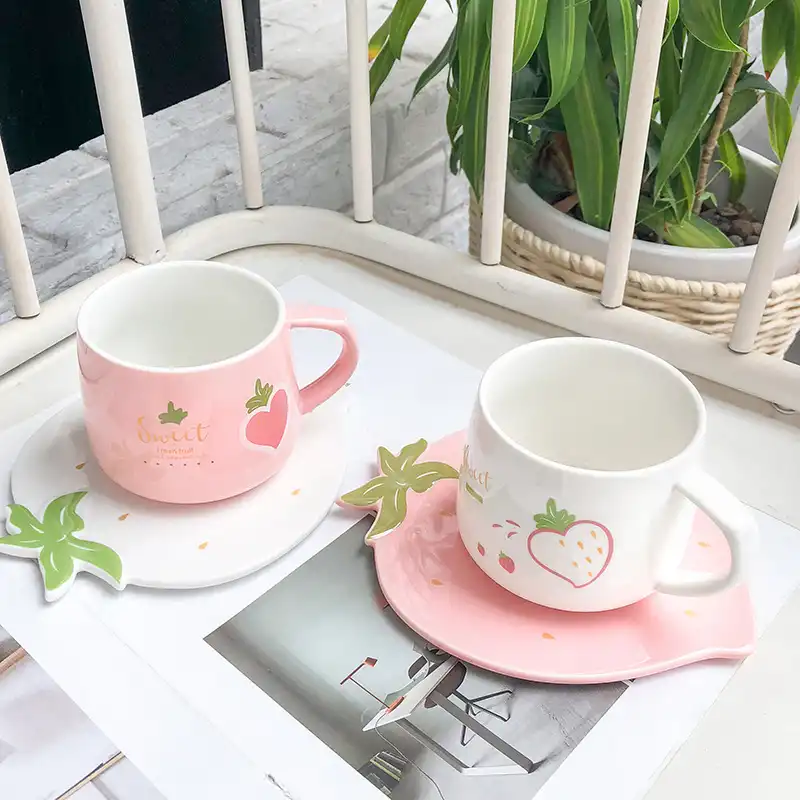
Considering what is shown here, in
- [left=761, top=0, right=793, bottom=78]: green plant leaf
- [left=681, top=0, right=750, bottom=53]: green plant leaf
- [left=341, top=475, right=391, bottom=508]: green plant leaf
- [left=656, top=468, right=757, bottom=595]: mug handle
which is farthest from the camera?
[left=761, top=0, right=793, bottom=78]: green plant leaf

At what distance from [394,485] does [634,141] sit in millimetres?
239

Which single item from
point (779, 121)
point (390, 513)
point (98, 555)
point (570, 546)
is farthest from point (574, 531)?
point (779, 121)

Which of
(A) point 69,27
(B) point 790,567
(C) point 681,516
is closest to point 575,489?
(C) point 681,516

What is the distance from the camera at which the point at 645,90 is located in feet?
1.64

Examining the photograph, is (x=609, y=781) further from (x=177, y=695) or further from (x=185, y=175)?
(x=185, y=175)

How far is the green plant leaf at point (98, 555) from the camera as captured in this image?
1.33 ft

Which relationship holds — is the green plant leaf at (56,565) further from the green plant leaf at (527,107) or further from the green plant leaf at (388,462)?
the green plant leaf at (527,107)

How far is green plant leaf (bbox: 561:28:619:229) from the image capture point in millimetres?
681

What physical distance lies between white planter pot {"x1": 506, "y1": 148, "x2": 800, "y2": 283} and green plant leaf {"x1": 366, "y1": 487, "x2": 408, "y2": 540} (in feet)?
Answer: 1.13

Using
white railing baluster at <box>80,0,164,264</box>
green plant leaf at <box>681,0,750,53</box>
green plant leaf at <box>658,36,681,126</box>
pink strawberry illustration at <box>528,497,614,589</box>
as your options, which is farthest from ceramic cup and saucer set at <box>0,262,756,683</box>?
green plant leaf at <box>658,36,681,126</box>

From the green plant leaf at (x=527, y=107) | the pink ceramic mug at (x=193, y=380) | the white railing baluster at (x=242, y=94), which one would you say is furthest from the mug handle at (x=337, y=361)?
the green plant leaf at (x=527, y=107)

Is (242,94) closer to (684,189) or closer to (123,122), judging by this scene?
(123,122)

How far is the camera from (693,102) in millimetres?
648

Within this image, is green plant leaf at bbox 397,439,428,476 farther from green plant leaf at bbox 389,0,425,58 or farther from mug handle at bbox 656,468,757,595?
green plant leaf at bbox 389,0,425,58
